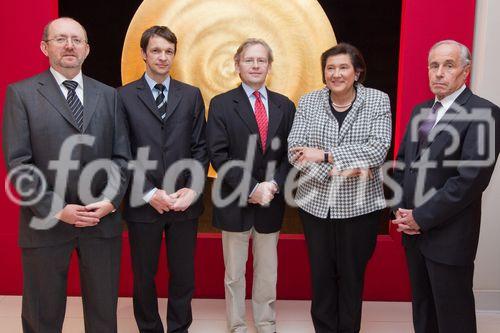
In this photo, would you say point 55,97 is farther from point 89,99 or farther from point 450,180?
point 450,180

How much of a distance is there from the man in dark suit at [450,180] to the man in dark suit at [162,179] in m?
1.06

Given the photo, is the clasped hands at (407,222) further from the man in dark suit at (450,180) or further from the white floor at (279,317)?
the white floor at (279,317)

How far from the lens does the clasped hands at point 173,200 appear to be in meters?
2.63

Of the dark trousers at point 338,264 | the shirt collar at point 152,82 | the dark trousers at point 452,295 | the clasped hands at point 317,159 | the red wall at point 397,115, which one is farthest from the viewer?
the red wall at point 397,115

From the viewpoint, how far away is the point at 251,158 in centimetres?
271

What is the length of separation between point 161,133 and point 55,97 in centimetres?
56

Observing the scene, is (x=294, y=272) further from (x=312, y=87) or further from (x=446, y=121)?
(x=446, y=121)

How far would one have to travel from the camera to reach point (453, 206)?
2.28 m

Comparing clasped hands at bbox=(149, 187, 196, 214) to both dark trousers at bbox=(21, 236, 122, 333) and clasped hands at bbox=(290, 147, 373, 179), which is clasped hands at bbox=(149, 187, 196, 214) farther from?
clasped hands at bbox=(290, 147, 373, 179)

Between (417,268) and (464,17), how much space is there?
160 centimetres

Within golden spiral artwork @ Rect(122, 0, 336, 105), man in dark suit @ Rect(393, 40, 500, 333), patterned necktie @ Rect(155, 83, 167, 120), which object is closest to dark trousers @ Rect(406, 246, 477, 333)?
man in dark suit @ Rect(393, 40, 500, 333)

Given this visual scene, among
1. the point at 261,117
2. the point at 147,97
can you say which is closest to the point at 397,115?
the point at 261,117

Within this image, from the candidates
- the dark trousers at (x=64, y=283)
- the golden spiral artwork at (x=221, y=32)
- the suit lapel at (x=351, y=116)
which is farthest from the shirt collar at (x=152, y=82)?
the suit lapel at (x=351, y=116)

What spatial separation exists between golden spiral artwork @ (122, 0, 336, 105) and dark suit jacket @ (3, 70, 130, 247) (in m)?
1.01
